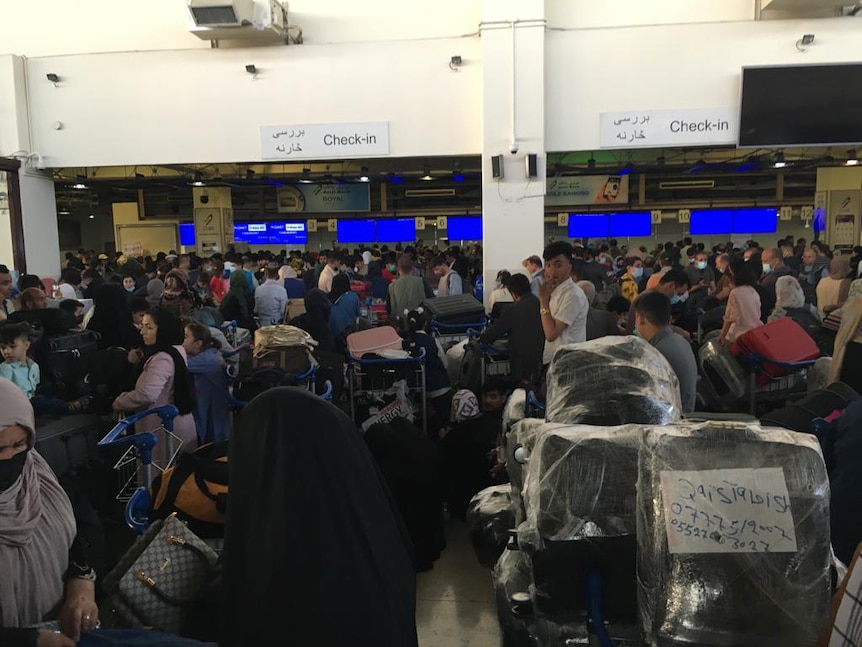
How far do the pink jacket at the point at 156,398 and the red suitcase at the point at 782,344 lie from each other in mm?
4257

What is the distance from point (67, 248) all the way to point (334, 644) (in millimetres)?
23933

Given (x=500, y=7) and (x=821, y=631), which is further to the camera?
(x=500, y=7)

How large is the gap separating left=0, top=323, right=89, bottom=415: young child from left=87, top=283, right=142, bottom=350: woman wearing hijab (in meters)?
1.32

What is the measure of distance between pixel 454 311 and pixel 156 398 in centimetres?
363

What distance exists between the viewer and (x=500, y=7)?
8.20 meters

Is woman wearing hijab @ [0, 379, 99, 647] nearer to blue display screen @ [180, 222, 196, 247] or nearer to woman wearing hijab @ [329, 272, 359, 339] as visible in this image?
woman wearing hijab @ [329, 272, 359, 339]

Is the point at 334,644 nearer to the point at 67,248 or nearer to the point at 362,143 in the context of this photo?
the point at 362,143

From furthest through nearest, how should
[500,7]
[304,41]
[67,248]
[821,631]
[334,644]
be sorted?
[67,248] → [304,41] → [500,7] → [334,644] → [821,631]

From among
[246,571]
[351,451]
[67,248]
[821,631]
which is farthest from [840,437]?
[67,248]

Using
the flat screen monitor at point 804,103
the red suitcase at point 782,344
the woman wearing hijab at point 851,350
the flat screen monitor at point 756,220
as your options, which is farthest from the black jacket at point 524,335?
the flat screen monitor at point 756,220

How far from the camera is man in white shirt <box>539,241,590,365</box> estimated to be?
4.56 m

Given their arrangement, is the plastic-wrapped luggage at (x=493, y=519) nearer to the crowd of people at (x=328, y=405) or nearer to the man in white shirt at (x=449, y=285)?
the crowd of people at (x=328, y=405)

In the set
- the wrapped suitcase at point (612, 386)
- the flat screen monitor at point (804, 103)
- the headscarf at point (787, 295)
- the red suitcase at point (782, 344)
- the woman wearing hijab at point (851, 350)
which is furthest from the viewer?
the flat screen monitor at point (804, 103)

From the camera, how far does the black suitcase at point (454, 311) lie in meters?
6.95
